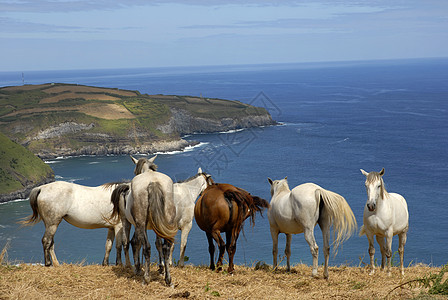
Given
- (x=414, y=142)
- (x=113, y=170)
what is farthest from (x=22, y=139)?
(x=414, y=142)

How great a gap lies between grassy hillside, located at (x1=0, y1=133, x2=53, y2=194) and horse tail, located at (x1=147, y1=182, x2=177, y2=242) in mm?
111010

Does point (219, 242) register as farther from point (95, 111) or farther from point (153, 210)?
point (95, 111)

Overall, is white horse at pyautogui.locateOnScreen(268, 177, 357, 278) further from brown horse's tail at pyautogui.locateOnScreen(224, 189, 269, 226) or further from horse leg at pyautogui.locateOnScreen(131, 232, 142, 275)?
horse leg at pyautogui.locateOnScreen(131, 232, 142, 275)

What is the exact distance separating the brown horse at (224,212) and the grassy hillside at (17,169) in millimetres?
109744

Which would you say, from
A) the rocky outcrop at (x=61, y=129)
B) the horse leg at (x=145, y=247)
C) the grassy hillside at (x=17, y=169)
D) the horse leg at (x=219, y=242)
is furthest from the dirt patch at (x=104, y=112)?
the horse leg at (x=145, y=247)

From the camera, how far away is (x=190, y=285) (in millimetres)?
11711

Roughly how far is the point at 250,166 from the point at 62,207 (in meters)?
107

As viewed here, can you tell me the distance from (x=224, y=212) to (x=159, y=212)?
236 cm

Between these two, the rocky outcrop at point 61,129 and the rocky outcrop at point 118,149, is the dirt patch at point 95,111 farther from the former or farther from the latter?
the rocky outcrop at point 118,149

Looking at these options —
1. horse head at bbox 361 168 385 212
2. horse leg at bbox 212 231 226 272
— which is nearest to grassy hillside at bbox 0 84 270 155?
horse leg at bbox 212 231 226 272

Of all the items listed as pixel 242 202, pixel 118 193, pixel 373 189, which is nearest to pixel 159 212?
pixel 118 193

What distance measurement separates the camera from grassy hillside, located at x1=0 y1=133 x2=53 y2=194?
381 feet

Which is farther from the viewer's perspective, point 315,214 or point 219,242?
point 219,242

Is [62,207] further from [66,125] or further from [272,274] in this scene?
[66,125]
